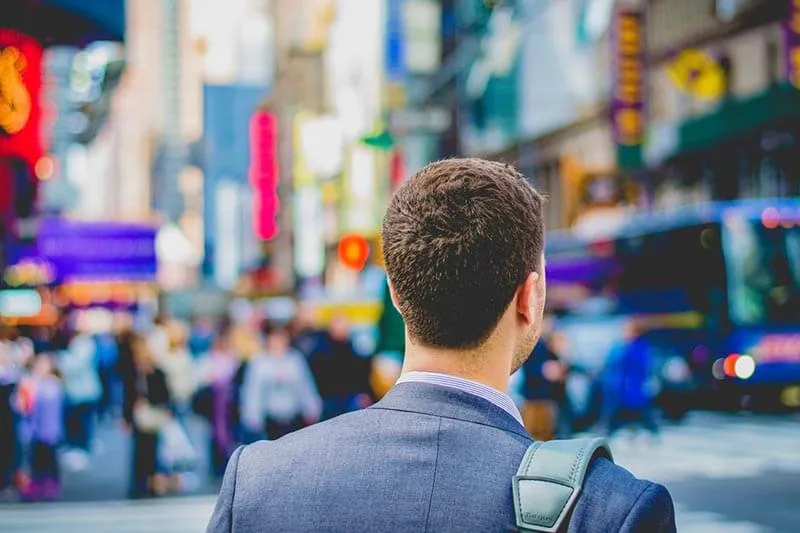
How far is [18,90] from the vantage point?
17.0 metres

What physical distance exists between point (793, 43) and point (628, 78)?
333 inches

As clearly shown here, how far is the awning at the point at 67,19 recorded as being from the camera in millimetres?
16328

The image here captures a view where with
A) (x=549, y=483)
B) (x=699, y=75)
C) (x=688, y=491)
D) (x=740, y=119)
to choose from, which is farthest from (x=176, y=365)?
(x=699, y=75)

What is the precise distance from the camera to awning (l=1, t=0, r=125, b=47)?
53.6ft

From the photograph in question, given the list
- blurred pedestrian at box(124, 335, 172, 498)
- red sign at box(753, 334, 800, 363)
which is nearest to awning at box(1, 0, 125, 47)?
blurred pedestrian at box(124, 335, 172, 498)

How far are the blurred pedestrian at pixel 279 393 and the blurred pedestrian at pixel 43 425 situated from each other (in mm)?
2936

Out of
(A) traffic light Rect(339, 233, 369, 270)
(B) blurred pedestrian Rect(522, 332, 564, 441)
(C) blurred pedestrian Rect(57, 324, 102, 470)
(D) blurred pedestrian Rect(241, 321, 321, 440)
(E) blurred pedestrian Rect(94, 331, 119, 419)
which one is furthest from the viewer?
(A) traffic light Rect(339, 233, 369, 270)

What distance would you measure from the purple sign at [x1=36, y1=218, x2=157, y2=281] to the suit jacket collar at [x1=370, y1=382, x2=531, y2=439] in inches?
792

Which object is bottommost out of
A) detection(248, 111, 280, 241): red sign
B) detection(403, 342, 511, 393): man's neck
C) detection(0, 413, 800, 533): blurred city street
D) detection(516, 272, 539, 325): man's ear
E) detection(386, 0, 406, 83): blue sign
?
detection(0, 413, 800, 533): blurred city street

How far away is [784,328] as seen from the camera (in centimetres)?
1986

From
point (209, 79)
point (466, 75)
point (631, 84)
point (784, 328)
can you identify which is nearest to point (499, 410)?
point (784, 328)

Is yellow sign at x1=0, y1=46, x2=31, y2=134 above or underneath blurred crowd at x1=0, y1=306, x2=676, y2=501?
above

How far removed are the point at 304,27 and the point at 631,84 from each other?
95042 mm

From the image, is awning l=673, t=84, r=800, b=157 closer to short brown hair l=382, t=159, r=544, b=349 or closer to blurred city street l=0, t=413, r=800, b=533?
blurred city street l=0, t=413, r=800, b=533
